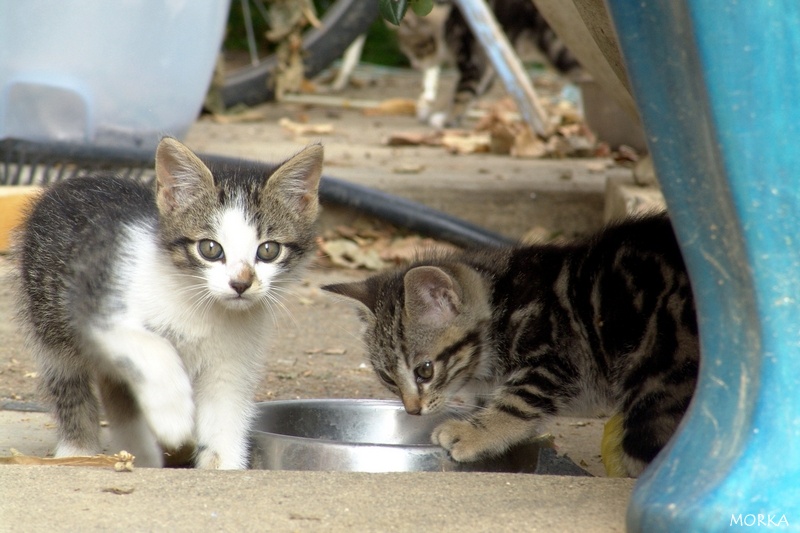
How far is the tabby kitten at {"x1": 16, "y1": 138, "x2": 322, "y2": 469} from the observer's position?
2.50 metres

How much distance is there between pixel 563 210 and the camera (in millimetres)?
5766

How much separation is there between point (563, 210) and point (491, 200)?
420mm

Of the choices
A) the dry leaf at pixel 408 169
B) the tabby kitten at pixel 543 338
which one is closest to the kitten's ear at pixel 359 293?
the tabby kitten at pixel 543 338

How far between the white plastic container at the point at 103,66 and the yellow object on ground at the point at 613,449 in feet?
11.9

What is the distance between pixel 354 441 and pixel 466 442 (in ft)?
1.37

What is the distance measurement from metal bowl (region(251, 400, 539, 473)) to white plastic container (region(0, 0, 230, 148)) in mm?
3058

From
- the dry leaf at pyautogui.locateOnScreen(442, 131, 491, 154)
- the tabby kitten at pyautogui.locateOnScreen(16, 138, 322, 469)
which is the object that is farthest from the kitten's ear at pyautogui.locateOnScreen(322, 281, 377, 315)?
the dry leaf at pyautogui.locateOnScreen(442, 131, 491, 154)

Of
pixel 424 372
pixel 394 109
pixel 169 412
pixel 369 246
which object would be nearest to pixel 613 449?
pixel 424 372

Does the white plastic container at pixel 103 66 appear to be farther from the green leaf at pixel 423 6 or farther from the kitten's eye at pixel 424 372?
the green leaf at pixel 423 6

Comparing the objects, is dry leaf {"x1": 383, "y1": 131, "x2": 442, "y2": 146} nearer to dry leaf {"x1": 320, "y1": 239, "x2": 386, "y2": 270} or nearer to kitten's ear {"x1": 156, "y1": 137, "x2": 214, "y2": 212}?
dry leaf {"x1": 320, "y1": 239, "x2": 386, "y2": 270}

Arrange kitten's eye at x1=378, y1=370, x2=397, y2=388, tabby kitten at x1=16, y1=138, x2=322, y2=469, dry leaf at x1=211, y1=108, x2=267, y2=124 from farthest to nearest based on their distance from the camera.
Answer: dry leaf at x1=211, y1=108, x2=267, y2=124
kitten's eye at x1=378, y1=370, x2=397, y2=388
tabby kitten at x1=16, y1=138, x2=322, y2=469

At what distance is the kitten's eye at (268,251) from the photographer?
2.70m

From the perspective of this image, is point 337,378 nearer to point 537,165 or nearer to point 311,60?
point 537,165

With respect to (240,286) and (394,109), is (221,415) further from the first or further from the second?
(394,109)
